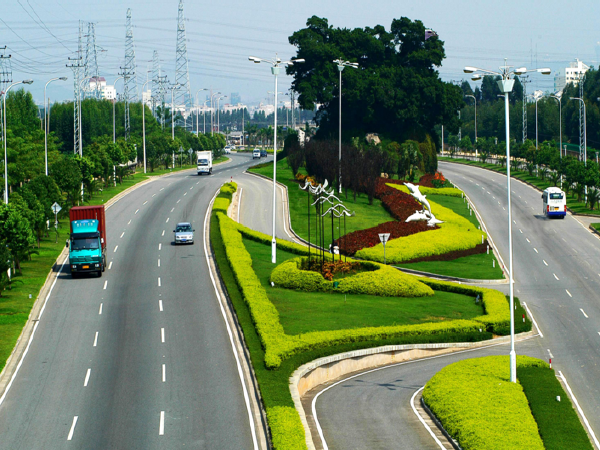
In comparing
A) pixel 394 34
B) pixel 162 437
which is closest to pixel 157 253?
pixel 162 437

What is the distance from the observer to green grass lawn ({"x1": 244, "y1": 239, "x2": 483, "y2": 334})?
39.3 metres

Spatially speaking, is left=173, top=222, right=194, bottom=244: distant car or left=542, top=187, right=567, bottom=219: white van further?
left=542, top=187, right=567, bottom=219: white van

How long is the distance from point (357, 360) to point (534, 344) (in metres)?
11.5

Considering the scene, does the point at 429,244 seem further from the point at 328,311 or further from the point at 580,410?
the point at 580,410

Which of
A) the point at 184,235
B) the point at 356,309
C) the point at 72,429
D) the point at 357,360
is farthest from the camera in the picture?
the point at 184,235

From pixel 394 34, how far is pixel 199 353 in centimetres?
9530

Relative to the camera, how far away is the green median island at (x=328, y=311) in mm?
32531

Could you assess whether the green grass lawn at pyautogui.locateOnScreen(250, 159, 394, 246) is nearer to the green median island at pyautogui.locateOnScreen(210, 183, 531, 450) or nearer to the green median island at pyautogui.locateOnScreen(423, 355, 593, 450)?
the green median island at pyautogui.locateOnScreen(210, 183, 531, 450)

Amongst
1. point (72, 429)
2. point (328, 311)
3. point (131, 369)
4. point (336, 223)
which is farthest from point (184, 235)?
point (72, 429)

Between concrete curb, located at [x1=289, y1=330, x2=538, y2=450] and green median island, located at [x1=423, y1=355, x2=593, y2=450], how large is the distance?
4408mm

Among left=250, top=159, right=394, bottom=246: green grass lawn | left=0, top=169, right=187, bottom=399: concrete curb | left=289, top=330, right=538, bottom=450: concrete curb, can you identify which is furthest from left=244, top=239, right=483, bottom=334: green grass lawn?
left=250, top=159, right=394, bottom=246: green grass lawn

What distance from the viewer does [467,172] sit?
4993 inches

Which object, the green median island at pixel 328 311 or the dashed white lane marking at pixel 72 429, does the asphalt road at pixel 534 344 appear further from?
the dashed white lane marking at pixel 72 429

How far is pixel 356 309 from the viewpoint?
141ft
